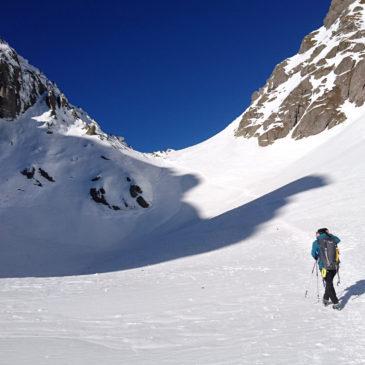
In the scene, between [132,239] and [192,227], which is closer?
[192,227]

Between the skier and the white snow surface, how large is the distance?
20.6 inches

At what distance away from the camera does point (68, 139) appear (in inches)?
3118

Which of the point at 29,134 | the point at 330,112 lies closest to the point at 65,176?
the point at 29,134

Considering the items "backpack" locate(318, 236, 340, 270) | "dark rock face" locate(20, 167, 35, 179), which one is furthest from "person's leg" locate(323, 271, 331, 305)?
"dark rock face" locate(20, 167, 35, 179)

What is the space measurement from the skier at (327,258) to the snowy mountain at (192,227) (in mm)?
519

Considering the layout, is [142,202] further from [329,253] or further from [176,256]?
[329,253]

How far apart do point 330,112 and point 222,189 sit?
2850 cm

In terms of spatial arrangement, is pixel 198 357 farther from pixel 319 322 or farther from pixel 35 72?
pixel 35 72

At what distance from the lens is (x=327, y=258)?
12.9 m

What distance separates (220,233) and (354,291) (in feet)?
67.1

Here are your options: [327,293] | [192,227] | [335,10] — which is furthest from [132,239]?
[335,10]

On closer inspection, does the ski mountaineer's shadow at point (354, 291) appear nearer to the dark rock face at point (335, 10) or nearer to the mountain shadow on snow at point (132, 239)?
the mountain shadow on snow at point (132, 239)

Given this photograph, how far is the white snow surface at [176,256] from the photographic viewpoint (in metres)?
9.19

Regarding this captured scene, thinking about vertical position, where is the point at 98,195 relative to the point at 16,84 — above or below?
below
